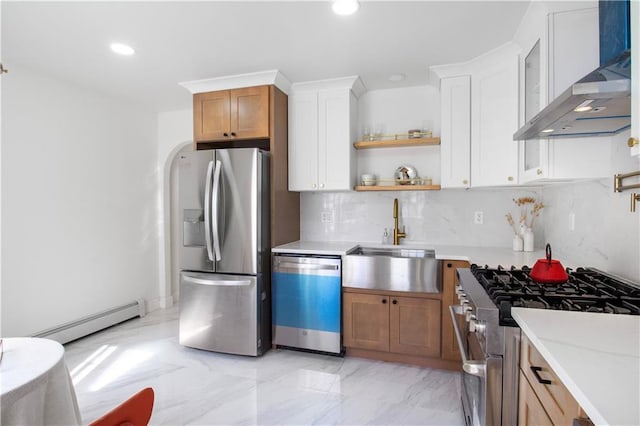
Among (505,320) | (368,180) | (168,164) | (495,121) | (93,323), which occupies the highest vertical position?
(495,121)

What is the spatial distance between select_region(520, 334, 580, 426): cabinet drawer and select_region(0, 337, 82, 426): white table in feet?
5.21

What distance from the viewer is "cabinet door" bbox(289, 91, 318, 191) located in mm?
3178

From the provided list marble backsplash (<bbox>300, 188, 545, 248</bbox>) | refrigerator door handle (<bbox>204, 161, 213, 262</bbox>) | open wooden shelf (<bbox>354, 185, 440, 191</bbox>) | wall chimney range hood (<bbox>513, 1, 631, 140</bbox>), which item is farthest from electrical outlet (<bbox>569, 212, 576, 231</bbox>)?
refrigerator door handle (<bbox>204, 161, 213, 262</bbox>)

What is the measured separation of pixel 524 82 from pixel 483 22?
21.3 inches

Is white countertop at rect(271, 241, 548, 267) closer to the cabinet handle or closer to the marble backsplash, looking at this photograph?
the marble backsplash

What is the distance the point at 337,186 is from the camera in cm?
312

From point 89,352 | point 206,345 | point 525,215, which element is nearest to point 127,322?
point 89,352

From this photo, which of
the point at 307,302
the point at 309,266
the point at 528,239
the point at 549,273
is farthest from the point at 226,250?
the point at 528,239

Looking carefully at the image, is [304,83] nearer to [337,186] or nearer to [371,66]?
[371,66]

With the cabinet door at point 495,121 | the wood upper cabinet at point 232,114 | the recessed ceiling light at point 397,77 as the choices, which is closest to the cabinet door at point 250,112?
the wood upper cabinet at point 232,114

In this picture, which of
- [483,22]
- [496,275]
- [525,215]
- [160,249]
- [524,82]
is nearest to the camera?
[496,275]

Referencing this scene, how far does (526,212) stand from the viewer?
2.99 meters

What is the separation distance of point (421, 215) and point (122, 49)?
2880 millimetres

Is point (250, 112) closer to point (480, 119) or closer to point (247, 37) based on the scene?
point (247, 37)
